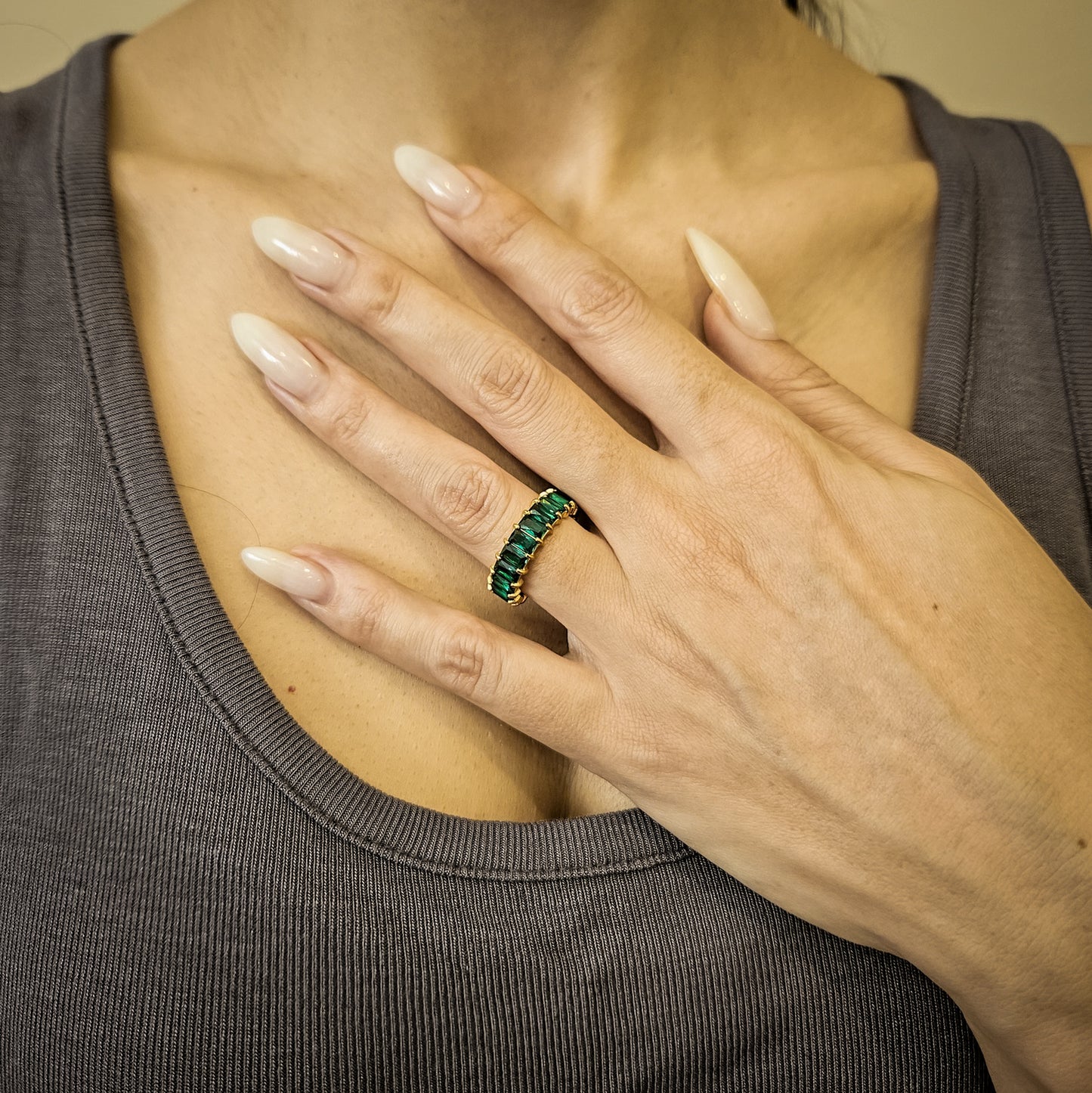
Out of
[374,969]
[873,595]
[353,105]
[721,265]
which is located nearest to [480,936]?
[374,969]

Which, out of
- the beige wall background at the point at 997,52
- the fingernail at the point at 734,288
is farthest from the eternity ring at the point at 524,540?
the beige wall background at the point at 997,52

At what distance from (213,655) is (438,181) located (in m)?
0.39

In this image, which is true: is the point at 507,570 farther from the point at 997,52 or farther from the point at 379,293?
the point at 997,52

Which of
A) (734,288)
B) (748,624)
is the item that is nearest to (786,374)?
(734,288)

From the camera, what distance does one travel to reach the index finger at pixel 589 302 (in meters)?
0.62

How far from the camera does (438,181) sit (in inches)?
26.4

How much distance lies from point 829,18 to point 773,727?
3.11 ft

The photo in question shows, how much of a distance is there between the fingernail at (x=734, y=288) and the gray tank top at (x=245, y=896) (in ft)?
1.25

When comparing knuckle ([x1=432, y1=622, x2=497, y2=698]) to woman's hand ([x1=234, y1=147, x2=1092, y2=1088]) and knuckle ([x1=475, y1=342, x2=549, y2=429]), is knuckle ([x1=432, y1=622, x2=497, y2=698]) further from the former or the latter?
knuckle ([x1=475, y1=342, x2=549, y2=429])

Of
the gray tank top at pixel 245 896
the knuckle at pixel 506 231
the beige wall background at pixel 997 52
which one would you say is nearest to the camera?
the gray tank top at pixel 245 896

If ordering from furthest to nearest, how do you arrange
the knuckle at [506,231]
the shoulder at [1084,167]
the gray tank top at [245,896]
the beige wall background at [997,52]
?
the beige wall background at [997,52]
the shoulder at [1084,167]
the knuckle at [506,231]
the gray tank top at [245,896]

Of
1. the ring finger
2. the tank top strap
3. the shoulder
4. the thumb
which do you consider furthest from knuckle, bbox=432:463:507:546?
the shoulder

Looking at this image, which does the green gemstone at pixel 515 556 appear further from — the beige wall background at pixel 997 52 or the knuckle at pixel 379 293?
the beige wall background at pixel 997 52

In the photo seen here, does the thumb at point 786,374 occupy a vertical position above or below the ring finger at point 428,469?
above
